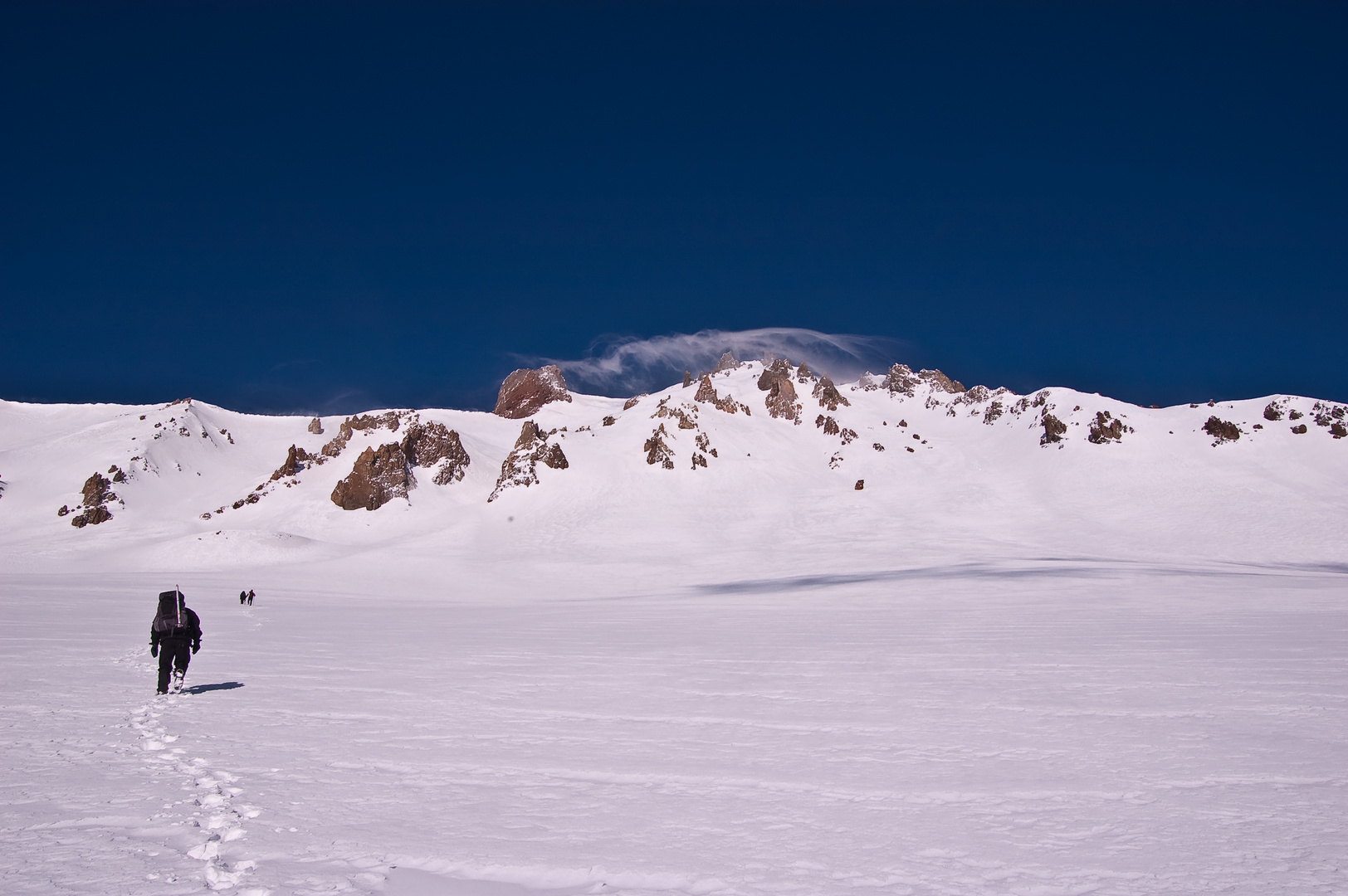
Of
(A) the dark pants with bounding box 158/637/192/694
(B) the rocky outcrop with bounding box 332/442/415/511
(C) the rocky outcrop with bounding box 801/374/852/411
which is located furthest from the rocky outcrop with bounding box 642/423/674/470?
(A) the dark pants with bounding box 158/637/192/694

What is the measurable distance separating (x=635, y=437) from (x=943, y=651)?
66.5 meters

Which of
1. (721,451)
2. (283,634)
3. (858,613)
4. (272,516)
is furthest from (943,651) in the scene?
(272,516)

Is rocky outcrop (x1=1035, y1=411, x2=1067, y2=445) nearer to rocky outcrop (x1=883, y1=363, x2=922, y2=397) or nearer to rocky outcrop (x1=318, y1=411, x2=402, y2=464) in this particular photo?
rocky outcrop (x1=883, y1=363, x2=922, y2=397)

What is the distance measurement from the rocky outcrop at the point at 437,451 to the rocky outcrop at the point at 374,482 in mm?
2909

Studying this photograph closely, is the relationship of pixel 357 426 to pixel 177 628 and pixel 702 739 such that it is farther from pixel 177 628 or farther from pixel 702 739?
pixel 702 739

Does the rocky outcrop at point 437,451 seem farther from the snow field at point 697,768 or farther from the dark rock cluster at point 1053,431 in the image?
the dark rock cluster at point 1053,431

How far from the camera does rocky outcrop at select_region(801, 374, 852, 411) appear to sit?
3841 inches

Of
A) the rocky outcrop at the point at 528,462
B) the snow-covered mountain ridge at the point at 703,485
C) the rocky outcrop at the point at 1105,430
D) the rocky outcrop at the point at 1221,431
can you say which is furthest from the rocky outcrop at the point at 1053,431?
the rocky outcrop at the point at 528,462

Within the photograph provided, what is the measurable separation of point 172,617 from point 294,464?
243 ft

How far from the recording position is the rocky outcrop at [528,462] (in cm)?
7175

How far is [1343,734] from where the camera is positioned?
791 centimetres

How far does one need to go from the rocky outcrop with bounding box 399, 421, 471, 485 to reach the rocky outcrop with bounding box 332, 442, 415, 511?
9.54 ft

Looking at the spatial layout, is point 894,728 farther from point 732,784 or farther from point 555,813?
point 555,813

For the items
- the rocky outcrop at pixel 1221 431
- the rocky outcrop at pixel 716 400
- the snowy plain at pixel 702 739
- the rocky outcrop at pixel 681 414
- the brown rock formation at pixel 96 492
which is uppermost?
the rocky outcrop at pixel 716 400
